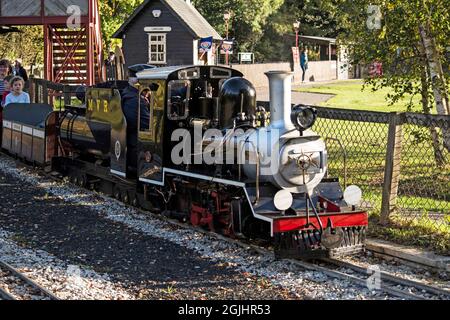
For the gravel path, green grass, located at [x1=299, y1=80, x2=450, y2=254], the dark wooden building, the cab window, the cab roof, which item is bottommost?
the gravel path

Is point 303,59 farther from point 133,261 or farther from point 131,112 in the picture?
point 133,261

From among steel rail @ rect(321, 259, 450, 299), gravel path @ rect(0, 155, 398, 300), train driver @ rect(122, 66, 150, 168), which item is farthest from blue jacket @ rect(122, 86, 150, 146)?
steel rail @ rect(321, 259, 450, 299)

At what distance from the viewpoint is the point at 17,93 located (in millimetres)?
17438

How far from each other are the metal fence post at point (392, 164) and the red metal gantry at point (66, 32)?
17.8m

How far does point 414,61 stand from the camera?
48.6 feet

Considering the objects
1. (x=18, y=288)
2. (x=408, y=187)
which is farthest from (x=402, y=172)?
(x=18, y=288)

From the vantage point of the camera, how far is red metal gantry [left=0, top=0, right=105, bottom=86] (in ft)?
86.3

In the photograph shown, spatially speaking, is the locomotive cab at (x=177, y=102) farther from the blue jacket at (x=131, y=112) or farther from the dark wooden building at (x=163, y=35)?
the dark wooden building at (x=163, y=35)

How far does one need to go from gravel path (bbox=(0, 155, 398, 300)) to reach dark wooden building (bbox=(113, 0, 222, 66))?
32.4 metres

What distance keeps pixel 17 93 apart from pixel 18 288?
33.5ft

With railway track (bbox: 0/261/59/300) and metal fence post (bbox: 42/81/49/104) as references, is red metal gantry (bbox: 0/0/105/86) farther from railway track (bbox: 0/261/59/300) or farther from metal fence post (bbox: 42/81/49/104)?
railway track (bbox: 0/261/59/300)

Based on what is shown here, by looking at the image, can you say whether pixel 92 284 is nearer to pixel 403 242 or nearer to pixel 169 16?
pixel 403 242
